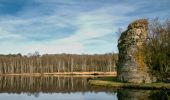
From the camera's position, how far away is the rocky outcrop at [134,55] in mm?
65000

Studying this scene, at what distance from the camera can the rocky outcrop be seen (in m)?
65.0

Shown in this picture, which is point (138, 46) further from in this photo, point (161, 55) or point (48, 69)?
point (48, 69)

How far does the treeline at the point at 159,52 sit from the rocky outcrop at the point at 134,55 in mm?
1567

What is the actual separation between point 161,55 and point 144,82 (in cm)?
611

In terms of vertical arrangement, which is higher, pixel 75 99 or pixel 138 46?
pixel 138 46

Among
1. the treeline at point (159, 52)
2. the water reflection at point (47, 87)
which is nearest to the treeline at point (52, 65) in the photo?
the water reflection at point (47, 87)

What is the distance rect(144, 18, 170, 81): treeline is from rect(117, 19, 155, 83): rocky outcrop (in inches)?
61.7

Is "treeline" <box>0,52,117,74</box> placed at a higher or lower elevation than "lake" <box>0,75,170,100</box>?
higher

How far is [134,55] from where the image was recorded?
2579 inches

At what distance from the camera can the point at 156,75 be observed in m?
65.9

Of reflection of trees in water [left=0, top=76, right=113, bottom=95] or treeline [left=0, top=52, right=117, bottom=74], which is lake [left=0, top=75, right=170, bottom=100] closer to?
reflection of trees in water [left=0, top=76, right=113, bottom=95]

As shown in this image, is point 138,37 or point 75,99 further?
point 138,37

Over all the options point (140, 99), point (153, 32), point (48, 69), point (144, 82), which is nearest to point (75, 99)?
point (140, 99)

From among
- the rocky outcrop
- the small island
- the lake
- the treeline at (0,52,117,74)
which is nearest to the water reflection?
the lake
